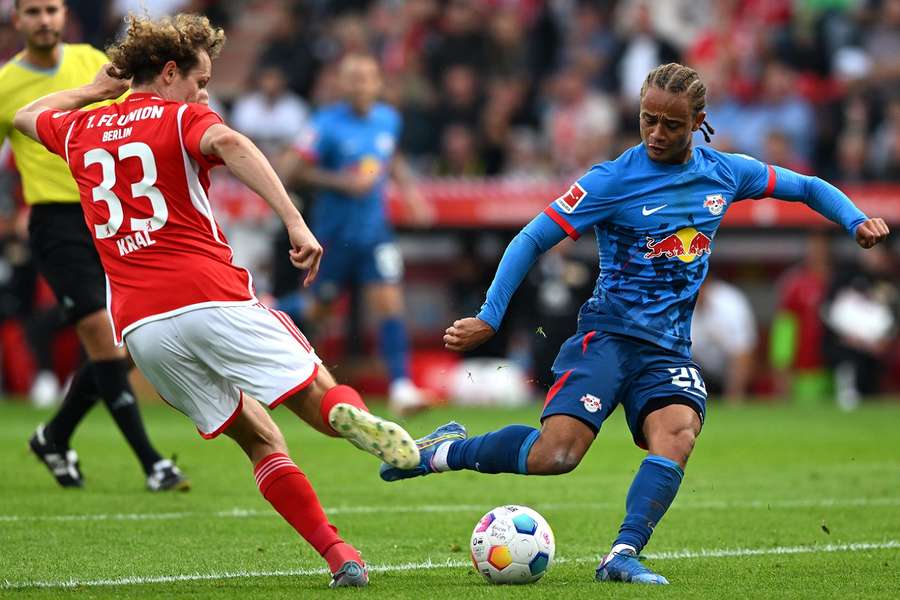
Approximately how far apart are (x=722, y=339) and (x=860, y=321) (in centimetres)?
154

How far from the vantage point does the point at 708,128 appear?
6598mm

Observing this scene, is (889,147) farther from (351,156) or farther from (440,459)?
(440,459)

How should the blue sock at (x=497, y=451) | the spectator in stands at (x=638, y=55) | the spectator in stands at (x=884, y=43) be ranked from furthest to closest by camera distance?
the spectator in stands at (x=638, y=55), the spectator in stands at (x=884, y=43), the blue sock at (x=497, y=451)

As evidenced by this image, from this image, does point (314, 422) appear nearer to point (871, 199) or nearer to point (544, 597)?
point (544, 597)

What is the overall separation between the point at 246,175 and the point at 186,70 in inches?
25.2

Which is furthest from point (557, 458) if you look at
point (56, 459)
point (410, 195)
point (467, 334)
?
point (410, 195)

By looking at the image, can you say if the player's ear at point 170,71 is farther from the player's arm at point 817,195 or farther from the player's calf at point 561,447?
the player's arm at point 817,195

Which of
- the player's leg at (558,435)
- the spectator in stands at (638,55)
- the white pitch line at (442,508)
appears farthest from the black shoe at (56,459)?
the spectator in stands at (638,55)

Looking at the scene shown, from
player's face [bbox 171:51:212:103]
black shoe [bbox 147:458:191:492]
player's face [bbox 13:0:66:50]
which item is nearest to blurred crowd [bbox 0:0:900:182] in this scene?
player's face [bbox 13:0:66:50]

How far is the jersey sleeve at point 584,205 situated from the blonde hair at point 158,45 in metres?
1.51

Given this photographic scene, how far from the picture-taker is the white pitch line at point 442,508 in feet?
25.4

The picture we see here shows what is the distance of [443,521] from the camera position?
7941 mm

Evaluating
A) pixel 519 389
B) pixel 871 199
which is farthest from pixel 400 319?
pixel 871 199

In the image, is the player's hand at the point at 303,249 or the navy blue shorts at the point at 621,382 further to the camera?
the navy blue shorts at the point at 621,382
